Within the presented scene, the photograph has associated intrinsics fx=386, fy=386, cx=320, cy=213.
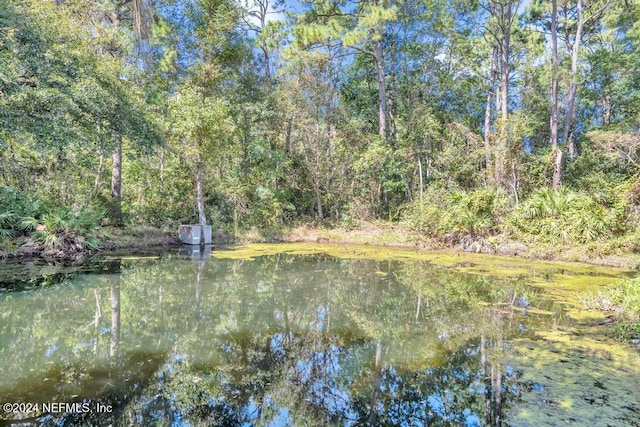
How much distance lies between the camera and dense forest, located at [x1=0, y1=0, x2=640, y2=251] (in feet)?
32.1

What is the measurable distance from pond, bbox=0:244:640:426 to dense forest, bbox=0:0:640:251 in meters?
4.03

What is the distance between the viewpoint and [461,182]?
14.0 m

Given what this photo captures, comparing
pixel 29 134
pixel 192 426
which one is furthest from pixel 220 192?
pixel 192 426

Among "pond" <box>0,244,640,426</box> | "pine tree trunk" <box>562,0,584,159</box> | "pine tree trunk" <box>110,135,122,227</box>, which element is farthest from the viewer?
"pine tree trunk" <box>562,0,584,159</box>

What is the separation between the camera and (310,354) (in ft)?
12.2

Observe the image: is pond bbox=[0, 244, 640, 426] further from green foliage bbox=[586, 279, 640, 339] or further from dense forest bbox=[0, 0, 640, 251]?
dense forest bbox=[0, 0, 640, 251]

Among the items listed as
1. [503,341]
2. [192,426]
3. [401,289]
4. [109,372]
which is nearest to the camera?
[192,426]

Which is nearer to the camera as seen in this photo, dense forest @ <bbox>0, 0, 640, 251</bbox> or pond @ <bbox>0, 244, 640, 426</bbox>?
pond @ <bbox>0, 244, 640, 426</bbox>

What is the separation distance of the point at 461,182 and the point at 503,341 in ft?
35.4

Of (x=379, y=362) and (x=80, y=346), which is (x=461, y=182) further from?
(x=80, y=346)

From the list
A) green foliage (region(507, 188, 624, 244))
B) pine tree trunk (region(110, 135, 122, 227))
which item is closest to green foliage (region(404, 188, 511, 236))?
green foliage (region(507, 188, 624, 244))

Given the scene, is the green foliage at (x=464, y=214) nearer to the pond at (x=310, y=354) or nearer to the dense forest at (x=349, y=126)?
the dense forest at (x=349, y=126)

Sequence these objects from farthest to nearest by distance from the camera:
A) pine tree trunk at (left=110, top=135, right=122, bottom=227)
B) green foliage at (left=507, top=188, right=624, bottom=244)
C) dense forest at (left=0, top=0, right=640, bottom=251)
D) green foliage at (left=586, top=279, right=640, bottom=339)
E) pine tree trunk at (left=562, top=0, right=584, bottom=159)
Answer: pine tree trunk at (left=562, top=0, right=584, bottom=159), pine tree trunk at (left=110, top=135, right=122, bottom=227), dense forest at (left=0, top=0, right=640, bottom=251), green foliage at (left=507, top=188, right=624, bottom=244), green foliage at (left=586, top=279, right=640, bottom=339)

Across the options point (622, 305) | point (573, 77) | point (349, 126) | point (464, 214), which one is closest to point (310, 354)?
point (622, 305)
